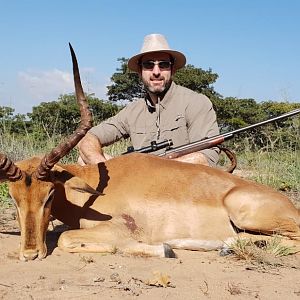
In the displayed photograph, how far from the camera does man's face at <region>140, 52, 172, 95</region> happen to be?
6.95 metres

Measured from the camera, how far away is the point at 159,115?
23.0ft

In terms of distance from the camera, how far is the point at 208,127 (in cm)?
686

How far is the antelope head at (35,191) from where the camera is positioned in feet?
14.9

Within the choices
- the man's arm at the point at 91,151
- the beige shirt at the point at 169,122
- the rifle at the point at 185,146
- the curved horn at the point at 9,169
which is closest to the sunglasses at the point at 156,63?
the beige shirt at the point at 169,122

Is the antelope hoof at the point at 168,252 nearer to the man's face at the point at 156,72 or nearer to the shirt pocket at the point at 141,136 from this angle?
the shirt pocket at the point at 141,136

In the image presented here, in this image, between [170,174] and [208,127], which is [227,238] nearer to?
[170,174]

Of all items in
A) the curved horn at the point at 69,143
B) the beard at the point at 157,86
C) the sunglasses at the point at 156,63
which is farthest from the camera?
the sunglasses at the point at 156,63

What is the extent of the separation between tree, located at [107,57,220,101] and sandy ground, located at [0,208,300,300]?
18.9 meters

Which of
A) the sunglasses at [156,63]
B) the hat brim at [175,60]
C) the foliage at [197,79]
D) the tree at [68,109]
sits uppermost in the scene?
the foliage at [197,79]

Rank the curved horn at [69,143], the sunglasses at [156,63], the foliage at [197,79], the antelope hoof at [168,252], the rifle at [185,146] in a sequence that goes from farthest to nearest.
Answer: the foliage at [197,79]
the sunglasses at [156,63]
the rifle at [185,146]
the antelope hoof at [168,252]
the curved horn at [69,143]

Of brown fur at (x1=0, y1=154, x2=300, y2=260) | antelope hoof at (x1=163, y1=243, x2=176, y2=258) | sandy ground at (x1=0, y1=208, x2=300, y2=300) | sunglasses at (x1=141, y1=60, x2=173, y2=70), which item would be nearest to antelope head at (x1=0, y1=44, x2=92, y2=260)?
sandy ground at (x1=0, y1=208, x2=300, y2=300)

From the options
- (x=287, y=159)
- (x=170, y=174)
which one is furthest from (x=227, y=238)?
(x=287, y=159)

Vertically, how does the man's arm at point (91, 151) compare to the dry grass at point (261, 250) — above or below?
above

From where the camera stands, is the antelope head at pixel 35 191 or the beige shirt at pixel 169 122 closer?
the antelope head at pixel 35 191
